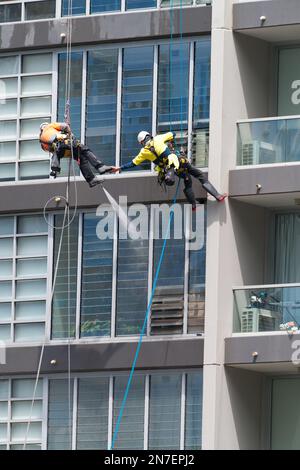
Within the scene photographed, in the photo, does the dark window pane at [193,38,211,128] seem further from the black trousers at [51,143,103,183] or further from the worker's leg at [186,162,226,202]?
the black trousers at [51,143,103,183]

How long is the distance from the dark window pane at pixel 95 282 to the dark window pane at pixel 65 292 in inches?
7.2

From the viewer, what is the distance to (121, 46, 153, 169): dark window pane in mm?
63094

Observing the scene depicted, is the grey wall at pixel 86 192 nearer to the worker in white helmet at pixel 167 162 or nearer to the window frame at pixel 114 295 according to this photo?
the window frame at pixel 114 295

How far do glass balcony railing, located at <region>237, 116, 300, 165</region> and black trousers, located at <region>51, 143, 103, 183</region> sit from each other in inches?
109

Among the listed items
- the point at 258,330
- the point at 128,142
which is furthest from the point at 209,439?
the point at 128,142

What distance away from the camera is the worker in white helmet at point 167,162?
6159 centimetres

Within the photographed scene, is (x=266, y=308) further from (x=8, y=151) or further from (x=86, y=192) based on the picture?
(x=8, y=151)

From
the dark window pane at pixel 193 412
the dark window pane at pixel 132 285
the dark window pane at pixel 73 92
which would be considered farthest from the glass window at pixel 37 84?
the dark window pane at pixel 193 412

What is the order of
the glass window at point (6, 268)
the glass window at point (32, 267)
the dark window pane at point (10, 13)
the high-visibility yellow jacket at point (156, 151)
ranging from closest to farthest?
the high-visibility yellow jacket at point (156, 151) < the glass window at point (32, 267) < the glass window at point (6, 268) < the dark window pane at point (10, 13)

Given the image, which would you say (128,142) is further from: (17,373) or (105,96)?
(17,373)

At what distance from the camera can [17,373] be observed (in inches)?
2478

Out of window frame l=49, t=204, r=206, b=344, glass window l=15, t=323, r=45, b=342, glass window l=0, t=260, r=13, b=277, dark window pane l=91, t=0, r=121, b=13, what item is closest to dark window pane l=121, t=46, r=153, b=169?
dark window pane l=91, t=0, r=121, b=13

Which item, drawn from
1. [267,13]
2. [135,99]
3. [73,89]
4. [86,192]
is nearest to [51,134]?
[86,192]

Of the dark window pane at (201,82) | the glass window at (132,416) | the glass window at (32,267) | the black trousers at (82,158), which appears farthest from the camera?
the glass window at (32,267)
